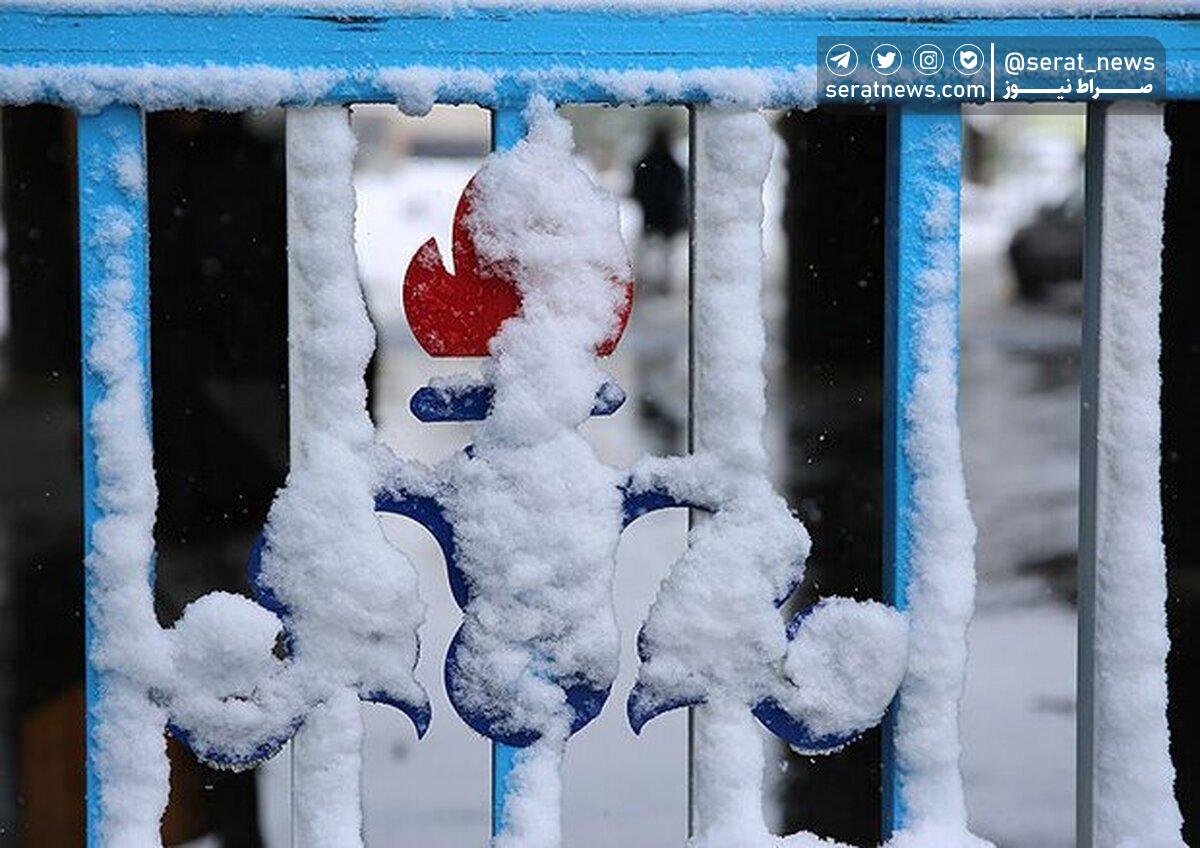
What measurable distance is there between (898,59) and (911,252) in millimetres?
152

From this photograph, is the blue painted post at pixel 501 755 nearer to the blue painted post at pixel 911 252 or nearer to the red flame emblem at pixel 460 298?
the red flame emblem at pixel 460 298

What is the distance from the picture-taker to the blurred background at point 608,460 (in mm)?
3533

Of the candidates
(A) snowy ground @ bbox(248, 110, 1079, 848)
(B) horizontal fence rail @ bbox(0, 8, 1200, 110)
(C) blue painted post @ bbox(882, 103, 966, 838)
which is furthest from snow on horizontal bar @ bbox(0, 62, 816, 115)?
(A) snowy ground @ bbox(248, 110, 1079, 848)

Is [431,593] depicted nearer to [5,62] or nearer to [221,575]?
[221,575]

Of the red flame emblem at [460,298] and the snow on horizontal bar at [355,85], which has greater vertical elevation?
the snow on horizontal bar at [355,85]

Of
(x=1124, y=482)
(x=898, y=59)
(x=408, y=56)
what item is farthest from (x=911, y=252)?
(x=408, y=56)

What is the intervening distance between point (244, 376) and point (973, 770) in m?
6.28

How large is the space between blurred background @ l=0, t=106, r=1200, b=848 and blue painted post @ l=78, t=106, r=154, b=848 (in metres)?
0.33

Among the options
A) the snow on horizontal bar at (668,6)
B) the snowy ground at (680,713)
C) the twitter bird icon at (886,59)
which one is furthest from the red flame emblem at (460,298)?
the snowy ground at (680,713)

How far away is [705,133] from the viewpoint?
1501mm

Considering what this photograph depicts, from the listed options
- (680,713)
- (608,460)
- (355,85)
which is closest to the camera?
(355,85)

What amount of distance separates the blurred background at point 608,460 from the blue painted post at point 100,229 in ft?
1.10

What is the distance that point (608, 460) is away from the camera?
7.87 m

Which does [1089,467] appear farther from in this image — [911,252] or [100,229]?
[100,229]
